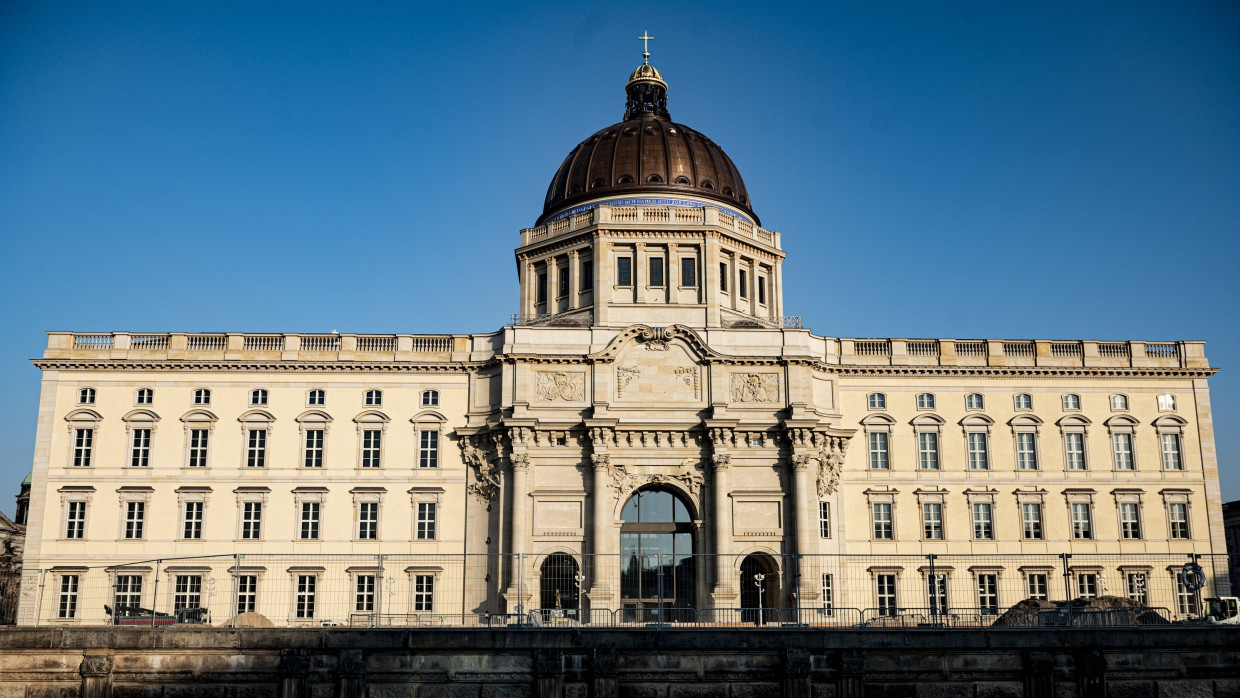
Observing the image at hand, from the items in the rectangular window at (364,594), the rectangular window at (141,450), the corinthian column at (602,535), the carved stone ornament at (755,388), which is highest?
the carved stone ornament at (755,388)

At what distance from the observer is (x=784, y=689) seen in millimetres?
27031

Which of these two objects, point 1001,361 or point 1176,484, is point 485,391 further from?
point 1176,484

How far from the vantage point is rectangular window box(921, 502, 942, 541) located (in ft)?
195

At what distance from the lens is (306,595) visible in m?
55.6

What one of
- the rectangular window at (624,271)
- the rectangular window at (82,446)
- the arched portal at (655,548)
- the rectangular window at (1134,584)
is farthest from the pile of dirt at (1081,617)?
the rectangular window at (82,446)

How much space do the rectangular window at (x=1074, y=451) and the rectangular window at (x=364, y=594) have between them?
118 ft

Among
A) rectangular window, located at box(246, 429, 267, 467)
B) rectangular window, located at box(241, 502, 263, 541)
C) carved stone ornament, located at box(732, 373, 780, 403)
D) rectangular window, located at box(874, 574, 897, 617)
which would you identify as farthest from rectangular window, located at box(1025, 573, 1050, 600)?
rectangular window, located at box(246, 429, 267, 467)

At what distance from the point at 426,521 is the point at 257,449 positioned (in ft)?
30.5

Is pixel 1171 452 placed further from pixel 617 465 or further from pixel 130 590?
pixel 130 590

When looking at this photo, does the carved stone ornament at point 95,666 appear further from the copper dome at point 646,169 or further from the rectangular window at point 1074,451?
the rectangular window at point 1074,451

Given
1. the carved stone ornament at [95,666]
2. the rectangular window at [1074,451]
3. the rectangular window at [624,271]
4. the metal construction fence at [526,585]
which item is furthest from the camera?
the rectangular window at [624,271]

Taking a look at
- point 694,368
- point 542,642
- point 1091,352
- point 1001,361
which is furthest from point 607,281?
point 542,642

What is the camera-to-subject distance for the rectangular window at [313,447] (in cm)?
5825

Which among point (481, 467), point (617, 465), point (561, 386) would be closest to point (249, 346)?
point (481, 467)
